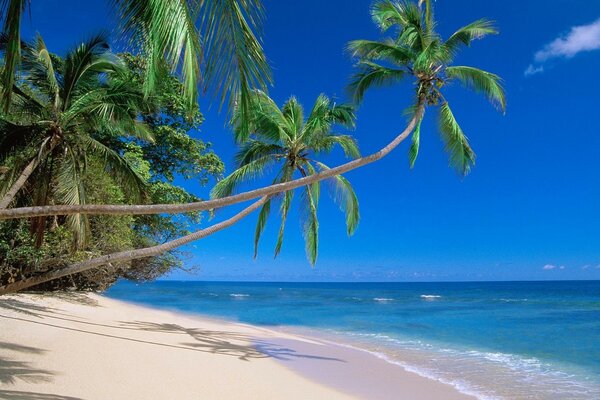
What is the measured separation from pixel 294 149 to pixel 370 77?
2834mm

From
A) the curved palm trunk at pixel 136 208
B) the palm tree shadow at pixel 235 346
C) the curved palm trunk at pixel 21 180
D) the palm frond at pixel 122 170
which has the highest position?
the palm frond at pixel 122 170

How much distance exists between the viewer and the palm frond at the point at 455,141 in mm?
8695

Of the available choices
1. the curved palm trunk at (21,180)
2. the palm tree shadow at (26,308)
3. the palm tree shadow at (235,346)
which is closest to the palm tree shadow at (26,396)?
the curved palm trunk at (21,180)

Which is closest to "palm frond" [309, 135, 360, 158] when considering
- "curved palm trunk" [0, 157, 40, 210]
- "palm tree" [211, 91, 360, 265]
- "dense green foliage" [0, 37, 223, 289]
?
"palm tree" [211, 91, 360, 265]

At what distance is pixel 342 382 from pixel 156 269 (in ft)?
40.3

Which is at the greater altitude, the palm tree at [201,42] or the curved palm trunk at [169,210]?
the palm tree at [201,42]

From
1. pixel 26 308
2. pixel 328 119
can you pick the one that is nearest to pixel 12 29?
pixel 328 119

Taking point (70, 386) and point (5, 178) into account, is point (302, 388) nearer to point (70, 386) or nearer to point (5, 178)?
point (70, 386)

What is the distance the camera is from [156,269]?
1841cm

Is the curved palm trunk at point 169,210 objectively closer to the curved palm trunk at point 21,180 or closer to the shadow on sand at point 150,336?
the curved palm trunk at point 21,180

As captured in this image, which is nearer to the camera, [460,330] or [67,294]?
[67,294]

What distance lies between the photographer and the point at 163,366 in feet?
23.7

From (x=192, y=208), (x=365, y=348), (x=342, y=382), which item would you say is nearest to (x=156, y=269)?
(x=365, y=348)

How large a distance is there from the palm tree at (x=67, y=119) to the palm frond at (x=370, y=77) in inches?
167
